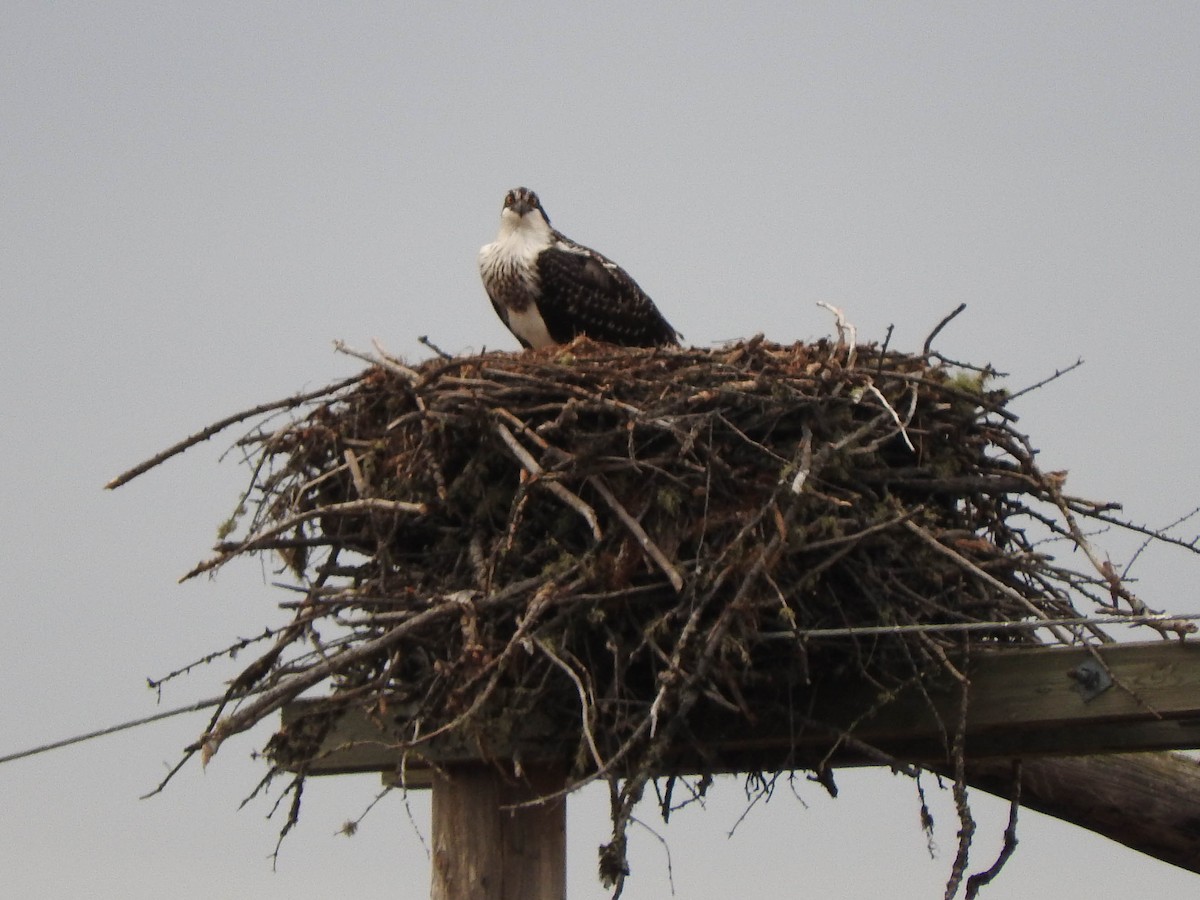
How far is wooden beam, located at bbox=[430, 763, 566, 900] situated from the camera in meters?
4.63

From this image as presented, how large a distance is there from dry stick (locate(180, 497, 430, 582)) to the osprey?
2.38 m

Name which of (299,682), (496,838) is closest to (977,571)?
(496,838)

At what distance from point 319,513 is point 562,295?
256cm

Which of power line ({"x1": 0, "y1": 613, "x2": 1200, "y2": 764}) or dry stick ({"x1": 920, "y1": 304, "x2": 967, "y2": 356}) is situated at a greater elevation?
dry stick ({"x1": 920, "y1": 304, "x2": 967, "y2": 356})

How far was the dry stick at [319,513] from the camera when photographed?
486 cm

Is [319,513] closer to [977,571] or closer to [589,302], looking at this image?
[977,571]

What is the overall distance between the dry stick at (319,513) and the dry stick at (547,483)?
308mm

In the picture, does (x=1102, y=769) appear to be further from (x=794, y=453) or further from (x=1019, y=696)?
(x=794, y=453)

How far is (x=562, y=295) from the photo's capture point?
7293 millimetres

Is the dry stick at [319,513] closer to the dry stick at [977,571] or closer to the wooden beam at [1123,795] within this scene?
the dry stick at [977,571]

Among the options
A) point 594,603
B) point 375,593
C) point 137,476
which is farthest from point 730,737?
point 137,476

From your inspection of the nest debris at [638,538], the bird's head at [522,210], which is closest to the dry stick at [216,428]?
the nest debris at [638,538]

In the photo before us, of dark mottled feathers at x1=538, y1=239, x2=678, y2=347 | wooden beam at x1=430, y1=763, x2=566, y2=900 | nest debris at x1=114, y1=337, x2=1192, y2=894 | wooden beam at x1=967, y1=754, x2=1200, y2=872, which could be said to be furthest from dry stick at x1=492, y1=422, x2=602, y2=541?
dark mottled feathers at x1=538, y1=239, x2=678, y2=347

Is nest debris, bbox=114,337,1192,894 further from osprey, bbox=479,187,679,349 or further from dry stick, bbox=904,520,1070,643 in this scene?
osprey, bbox=479,187,679,349
